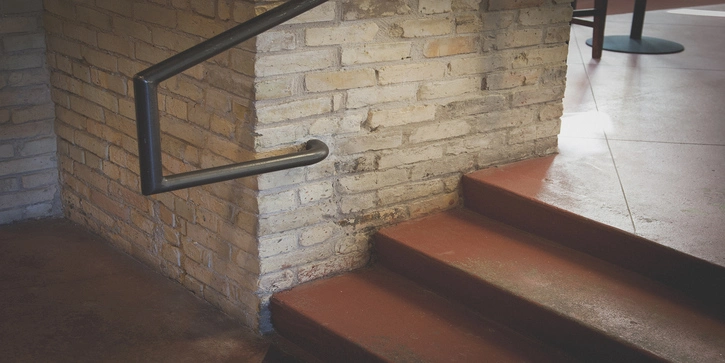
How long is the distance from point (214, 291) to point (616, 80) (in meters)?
2.62

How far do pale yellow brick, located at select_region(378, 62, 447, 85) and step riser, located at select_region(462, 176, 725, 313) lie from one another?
0.44m

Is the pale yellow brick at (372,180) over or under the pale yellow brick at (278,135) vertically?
under

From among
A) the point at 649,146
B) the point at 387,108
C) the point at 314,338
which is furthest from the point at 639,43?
the point at 314,338

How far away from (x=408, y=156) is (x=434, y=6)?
529 millimetres

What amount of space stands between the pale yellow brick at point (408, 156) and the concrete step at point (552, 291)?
0.23 metres

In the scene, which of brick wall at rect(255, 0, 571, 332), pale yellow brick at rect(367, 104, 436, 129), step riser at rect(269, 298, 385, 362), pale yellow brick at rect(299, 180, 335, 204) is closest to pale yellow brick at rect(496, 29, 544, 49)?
brick wall at rect(255, 0, 571, 332)

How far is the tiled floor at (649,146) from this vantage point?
2740 millimetres

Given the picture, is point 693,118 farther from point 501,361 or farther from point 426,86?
point 501,361

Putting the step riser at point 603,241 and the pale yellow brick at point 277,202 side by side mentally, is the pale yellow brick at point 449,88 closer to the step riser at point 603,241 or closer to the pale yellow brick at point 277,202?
the step riser at point 603,241

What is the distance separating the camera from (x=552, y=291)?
255 cm

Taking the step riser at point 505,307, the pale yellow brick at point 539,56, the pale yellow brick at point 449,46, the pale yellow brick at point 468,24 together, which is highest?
the pale yellow brick at point 468,24

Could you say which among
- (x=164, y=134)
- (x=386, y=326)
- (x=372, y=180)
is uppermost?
(x=164, y=134)

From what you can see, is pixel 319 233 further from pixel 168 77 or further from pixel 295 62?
pixel 168 77

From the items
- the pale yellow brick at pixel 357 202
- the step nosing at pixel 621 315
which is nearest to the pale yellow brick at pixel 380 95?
the pale yellow brick at pixel 357 202
